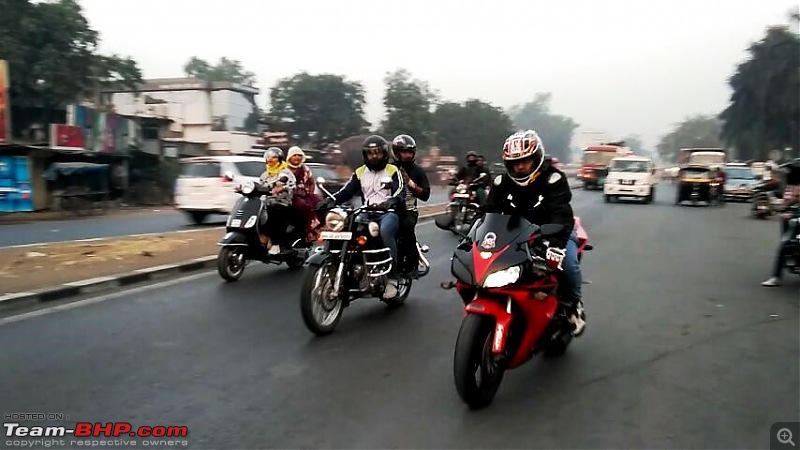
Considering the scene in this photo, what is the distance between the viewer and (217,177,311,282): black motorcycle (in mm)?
8750

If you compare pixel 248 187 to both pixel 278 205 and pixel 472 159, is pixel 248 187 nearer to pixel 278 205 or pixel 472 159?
pixel 278 205

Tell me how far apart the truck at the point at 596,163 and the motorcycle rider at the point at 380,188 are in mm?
36053

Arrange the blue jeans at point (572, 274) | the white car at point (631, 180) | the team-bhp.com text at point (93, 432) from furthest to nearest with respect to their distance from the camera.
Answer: the white car at point (631, 180) < the blue jeans at point (572, 274) < the team-bhp.com text at point (93, 432)

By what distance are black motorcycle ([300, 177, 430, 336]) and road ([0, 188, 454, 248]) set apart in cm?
971

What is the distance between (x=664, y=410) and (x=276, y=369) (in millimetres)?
2608

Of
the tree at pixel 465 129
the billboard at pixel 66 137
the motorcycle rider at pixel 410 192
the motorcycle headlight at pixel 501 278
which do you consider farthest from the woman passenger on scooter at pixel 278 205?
the tree at pixel 465 129

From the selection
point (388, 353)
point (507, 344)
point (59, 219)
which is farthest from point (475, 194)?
point (59, 219)

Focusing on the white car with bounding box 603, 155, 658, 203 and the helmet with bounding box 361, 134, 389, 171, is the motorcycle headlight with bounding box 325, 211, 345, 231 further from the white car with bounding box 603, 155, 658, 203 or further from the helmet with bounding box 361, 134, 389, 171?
the white car with bounding box 603, 155, 658, 203

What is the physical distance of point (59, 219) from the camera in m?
21.7

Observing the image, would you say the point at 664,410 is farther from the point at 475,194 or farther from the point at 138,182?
the point at 138,182

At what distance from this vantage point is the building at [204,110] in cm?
4081

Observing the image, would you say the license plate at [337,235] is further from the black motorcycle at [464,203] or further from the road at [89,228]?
the road at [89,228]

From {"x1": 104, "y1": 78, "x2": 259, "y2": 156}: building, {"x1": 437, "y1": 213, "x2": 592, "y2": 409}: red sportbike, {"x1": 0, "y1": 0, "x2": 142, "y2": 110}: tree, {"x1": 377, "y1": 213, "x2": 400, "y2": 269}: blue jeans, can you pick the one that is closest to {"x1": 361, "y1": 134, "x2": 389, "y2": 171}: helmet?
{"x1": 377, "y1": 213, "x2": 400, "y2": 269}: blue jeans

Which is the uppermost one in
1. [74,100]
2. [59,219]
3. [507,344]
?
[74,100]
